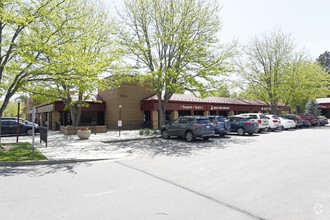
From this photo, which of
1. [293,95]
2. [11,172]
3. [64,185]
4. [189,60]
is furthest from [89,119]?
[293,95]

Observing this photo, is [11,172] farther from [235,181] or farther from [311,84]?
[311,84]

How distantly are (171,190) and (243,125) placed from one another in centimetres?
1446

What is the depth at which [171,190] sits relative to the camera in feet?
17.0

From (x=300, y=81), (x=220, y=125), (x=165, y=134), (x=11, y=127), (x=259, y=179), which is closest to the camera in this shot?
(x=259, y=179)

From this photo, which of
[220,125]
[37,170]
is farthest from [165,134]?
[37,170]

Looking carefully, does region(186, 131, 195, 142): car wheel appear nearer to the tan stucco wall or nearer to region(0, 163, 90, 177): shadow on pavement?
region(0, 163, 90, 177): shadow on pavement

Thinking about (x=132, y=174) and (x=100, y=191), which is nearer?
(x=100, y=191)

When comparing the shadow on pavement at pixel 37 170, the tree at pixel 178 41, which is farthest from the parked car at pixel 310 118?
the shadow on pavement at pixel 37 170

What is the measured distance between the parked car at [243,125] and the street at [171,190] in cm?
943

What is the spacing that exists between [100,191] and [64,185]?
1.24 metres

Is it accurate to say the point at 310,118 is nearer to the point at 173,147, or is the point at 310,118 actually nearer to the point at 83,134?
the point at 173,147

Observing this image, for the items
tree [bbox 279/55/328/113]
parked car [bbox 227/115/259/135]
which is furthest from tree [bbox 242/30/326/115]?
parked car [bbox 227/115/259/135]

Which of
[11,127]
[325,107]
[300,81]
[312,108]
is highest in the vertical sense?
[300,81]

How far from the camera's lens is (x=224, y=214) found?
3.83 meters
